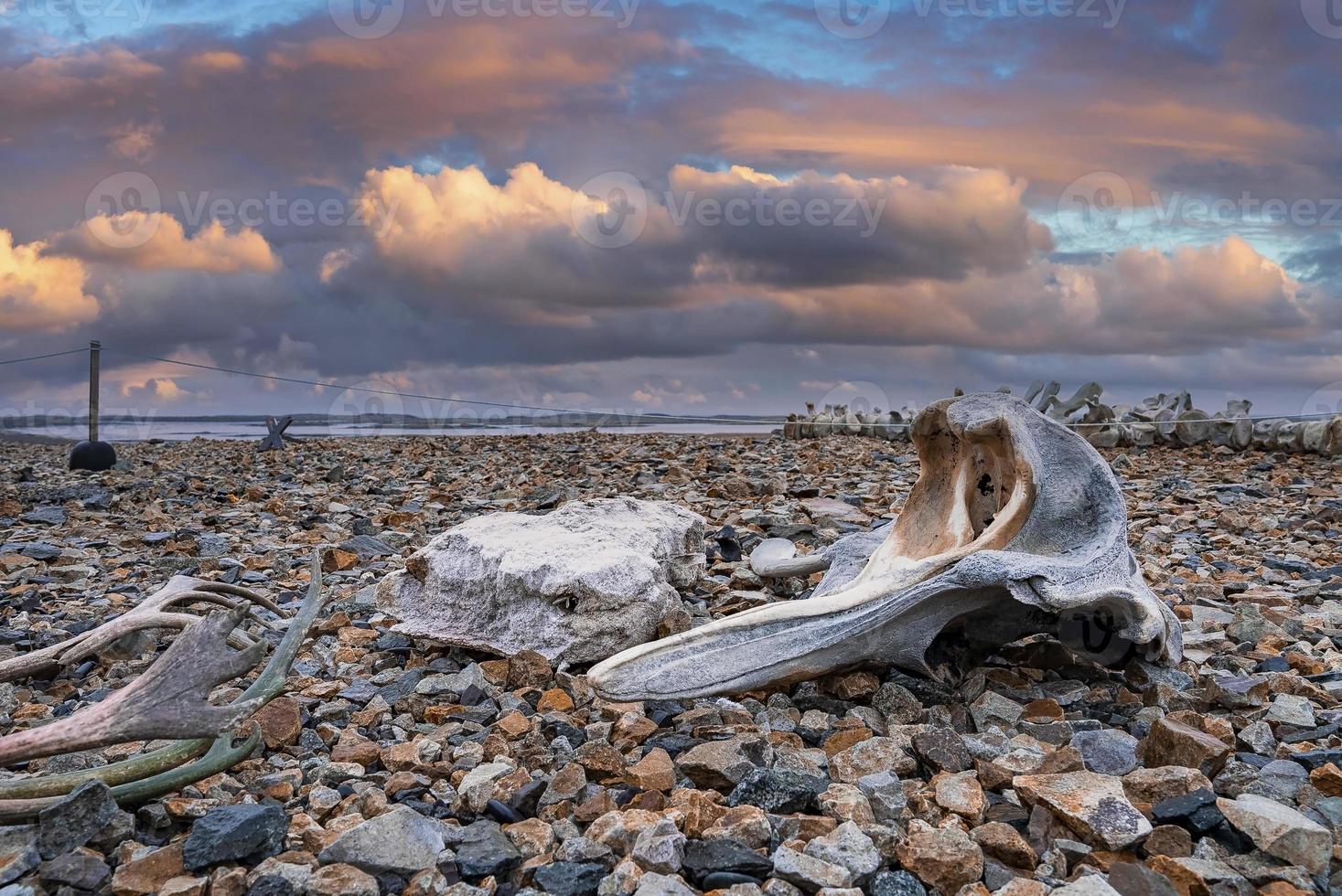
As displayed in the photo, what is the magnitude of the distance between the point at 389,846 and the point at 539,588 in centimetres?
162

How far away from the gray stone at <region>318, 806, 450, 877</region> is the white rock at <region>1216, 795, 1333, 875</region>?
1.87 m

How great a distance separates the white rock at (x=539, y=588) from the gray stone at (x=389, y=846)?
1.38 m

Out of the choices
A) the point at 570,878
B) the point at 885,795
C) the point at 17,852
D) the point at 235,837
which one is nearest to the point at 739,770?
the point at 885,795

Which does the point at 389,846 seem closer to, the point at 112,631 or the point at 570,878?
the point at 570,878

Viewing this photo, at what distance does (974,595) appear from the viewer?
11.0 ft

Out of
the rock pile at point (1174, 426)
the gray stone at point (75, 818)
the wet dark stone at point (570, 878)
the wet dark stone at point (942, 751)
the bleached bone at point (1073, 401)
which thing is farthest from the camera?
the bleached bone at point (1073, 401)

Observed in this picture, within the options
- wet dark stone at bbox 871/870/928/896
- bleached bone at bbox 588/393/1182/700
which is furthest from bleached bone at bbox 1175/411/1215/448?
wet dark stone at bbox 871/870/928/896

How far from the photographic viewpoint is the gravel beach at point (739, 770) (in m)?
2.30

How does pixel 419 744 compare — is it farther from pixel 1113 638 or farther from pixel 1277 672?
pixel 1277 672

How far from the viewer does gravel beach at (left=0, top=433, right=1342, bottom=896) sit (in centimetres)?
230

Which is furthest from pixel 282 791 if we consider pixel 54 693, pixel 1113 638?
pixel 1113 638

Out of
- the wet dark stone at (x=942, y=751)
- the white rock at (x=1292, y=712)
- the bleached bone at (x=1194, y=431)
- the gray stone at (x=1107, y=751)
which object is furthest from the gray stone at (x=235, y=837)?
the bleached bone at (x=1194, y=431)

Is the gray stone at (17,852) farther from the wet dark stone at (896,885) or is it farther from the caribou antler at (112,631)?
the wet dark stone at (896,885)

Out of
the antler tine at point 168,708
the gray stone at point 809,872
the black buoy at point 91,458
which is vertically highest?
the antler tine at point 168,708
